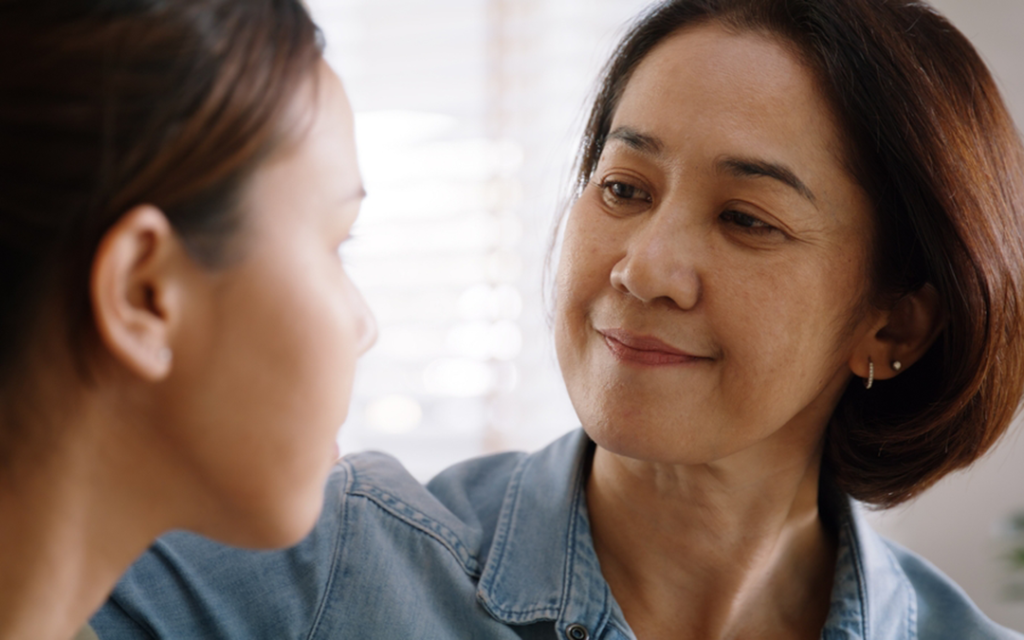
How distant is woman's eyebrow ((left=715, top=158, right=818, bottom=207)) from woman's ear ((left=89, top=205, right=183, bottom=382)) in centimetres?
67

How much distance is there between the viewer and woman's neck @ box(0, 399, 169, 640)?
661 mm

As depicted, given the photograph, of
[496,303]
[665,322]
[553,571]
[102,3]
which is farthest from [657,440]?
[496,303]

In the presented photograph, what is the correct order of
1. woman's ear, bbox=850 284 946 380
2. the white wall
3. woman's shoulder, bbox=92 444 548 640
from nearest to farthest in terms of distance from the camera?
woman's shoulder, bbox=92 444 548 640 < woman's ear, bbox=850 284 946 380 < the white wall

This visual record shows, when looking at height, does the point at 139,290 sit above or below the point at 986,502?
above

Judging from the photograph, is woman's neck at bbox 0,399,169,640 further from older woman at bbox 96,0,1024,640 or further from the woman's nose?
the woman's nose

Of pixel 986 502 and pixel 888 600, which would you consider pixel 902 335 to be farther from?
pixel 986 502

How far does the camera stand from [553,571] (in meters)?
1.20

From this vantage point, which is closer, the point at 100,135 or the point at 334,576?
the point at 100,135

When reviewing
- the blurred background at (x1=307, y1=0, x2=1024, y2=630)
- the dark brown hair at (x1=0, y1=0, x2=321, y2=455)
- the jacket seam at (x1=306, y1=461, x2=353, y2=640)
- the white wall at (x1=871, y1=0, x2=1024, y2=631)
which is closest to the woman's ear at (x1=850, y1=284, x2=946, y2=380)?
the jacket seam at (x1=306, y1=461, x2=353, y2=640)

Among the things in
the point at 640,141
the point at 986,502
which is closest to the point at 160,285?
the point at 640,141

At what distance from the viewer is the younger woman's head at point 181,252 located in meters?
0.60

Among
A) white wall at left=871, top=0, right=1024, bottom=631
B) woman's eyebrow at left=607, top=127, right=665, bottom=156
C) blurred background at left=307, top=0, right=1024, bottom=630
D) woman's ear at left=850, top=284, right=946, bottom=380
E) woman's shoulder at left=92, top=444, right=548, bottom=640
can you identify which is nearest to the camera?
woman's shoulder at left=92, top=444, right=548, bottom=640

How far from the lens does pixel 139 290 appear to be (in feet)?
2.08

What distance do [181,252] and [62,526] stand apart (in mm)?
236
